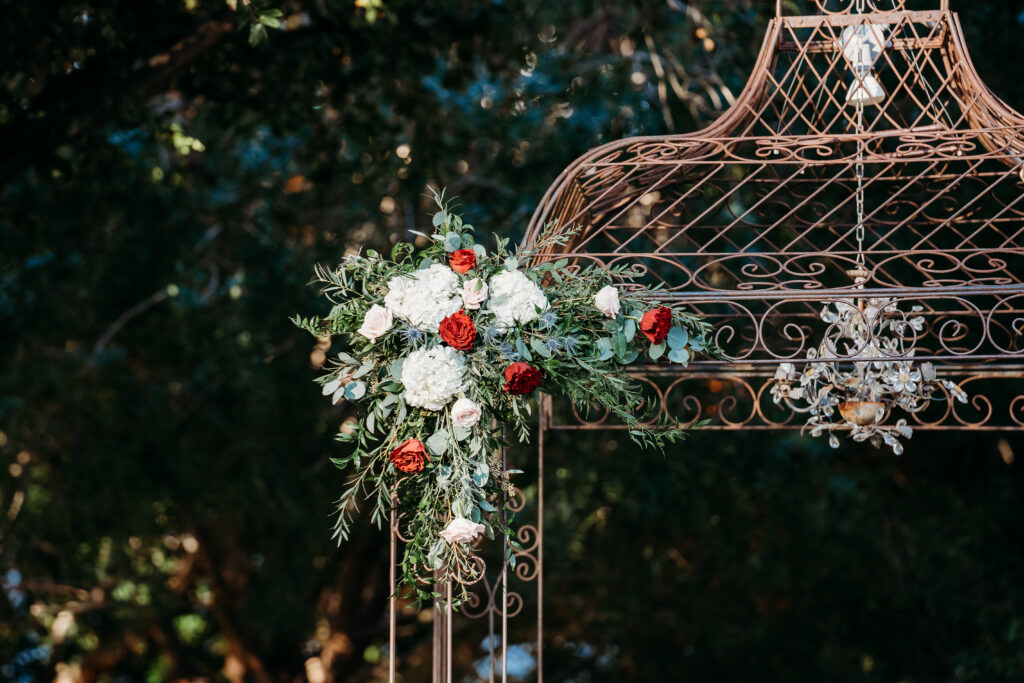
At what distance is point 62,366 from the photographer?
5539 mm

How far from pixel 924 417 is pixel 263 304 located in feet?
10.9

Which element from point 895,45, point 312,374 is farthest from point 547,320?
point 312,374

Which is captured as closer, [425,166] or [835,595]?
[425,166]

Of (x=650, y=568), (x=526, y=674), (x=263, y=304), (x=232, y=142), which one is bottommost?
(x=526, y=674)

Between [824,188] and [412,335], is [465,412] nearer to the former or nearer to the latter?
[412,335]

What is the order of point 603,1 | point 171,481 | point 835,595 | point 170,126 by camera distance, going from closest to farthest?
1. point 170,126
2. point 603,1
3. point 171,481
4. point 835,595

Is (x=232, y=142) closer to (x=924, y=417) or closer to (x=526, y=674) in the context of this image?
(x=924, y=417)

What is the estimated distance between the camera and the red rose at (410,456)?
2467 millimetres

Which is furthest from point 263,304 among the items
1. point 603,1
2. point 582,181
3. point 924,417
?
point 924,417

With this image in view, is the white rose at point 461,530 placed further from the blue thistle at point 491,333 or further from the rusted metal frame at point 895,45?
the rusted metal frame at point 895,45

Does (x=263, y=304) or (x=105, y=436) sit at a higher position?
(x=263, y=304)

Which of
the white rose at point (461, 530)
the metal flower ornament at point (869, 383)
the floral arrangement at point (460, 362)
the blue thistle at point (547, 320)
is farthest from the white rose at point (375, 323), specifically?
the metal flower ornament at point (869, 383)

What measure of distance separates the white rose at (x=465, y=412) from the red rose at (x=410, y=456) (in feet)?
0.35

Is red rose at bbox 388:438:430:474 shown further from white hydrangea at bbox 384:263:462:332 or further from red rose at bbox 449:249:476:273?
red rose at bbox 449:249:476:273
